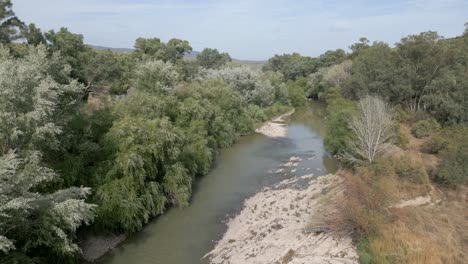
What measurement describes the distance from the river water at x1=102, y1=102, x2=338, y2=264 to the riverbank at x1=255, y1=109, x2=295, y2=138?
1474 millimetres

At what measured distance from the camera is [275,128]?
1902 inches

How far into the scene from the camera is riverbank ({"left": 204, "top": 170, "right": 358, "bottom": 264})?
15523mm

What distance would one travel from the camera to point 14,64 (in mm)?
14016

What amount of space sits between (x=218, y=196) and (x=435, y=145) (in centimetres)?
1843

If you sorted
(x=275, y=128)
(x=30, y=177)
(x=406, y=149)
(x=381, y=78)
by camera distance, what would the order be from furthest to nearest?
(x=275, y=128) → (x=381, y=78) → (x=406, y=149) → (x=30, y=177)

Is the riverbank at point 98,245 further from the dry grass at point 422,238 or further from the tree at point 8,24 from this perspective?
the tree at point 8,24

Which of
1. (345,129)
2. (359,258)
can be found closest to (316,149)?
(345,129)

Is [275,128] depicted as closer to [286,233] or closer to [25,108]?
[286,233]

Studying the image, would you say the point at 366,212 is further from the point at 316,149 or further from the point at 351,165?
the point at 316,149

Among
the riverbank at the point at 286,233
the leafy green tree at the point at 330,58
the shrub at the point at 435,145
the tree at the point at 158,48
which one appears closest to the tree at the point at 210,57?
the tree at the point at 158,48

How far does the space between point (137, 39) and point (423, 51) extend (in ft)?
160

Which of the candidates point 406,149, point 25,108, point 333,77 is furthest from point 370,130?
point 333,77

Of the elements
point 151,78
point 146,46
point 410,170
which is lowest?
point 410,170

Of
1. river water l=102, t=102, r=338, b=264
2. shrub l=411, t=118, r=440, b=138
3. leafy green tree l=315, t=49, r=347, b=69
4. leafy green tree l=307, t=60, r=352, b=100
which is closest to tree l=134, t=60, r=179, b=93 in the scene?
river water l=102, t=102, r=338, b=264
